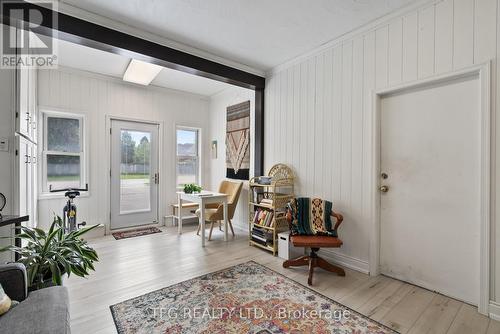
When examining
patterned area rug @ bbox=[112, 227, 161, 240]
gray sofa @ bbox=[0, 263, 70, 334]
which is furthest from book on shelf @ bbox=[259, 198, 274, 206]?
gray sofa @ bbox=[0, 263, 70, 334]

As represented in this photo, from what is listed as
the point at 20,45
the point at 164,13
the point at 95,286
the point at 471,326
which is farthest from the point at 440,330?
the point at 20,45

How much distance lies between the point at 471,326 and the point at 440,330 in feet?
0.84

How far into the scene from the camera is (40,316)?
1.16 metres

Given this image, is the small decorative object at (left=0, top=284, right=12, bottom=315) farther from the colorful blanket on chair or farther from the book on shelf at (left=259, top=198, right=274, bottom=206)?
the book on shelf at (left=259, top=198, right=274, bottom=206)

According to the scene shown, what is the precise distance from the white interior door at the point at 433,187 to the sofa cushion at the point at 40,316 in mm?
2739

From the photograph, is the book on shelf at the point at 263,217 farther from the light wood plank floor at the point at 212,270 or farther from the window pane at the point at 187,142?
the window pane at the point at 187,142

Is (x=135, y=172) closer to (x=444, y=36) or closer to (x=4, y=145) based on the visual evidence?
(x=4, y=145)

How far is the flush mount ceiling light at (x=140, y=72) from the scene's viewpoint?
3.42 m

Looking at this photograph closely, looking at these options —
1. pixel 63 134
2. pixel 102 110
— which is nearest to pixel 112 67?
pixel 102 110

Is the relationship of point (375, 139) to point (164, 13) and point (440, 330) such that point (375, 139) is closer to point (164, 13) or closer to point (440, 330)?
point (440, 330)

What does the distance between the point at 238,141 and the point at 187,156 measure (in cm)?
128

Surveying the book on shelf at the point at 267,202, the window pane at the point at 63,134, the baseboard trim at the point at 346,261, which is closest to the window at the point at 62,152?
the window pane at the point at 63,134

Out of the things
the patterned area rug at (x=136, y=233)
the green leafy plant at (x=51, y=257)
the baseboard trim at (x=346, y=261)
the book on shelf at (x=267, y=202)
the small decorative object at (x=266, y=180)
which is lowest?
the patterned area rug at (x=136, y=233)

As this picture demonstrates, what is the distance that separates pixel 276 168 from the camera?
355cm
